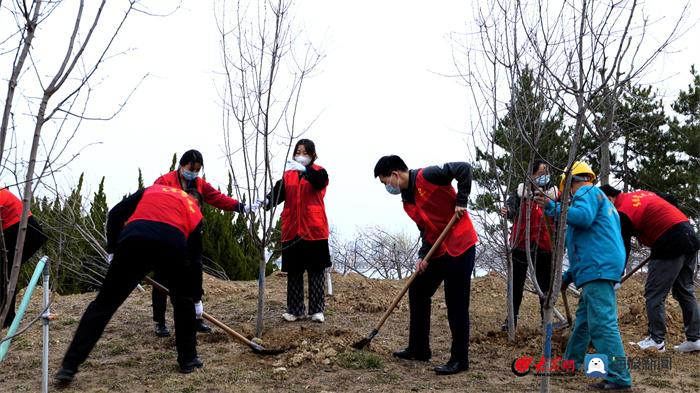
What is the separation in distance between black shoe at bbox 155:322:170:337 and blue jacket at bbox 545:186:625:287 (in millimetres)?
3472

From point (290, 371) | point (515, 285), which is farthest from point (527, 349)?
point (290, 371)

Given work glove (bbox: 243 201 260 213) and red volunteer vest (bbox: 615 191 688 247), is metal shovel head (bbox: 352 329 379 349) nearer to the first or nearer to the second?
work glove (bbox: 243 201 260 213)

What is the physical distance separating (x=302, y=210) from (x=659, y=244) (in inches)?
118

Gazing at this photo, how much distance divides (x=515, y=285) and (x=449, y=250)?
152cm

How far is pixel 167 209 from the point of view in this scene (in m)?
4.23

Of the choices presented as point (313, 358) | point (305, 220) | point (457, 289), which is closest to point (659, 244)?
point (457, 289)

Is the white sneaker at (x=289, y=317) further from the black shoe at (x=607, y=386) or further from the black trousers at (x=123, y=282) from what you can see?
the black shoe at (x=607, y=386)

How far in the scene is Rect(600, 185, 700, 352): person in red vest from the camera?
4961mm

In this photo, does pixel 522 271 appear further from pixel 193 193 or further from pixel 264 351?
pixel 193 193

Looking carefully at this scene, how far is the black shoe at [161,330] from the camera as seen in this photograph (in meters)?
5.55

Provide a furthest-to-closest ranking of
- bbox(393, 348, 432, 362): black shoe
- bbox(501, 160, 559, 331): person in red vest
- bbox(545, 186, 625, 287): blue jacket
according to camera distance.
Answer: bbox(501, 160, 559, 331): person in red vest → bbox(393, 348, 432, 362): black shoe → bbox(545, 186, 625, 287): blue jacket

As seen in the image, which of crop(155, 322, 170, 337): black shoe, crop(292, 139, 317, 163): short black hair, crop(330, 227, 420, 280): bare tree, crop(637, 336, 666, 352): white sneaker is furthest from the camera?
crop(330, 227, 420, 280): bare tree

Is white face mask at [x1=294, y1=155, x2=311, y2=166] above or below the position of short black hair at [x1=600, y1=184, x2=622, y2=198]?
above

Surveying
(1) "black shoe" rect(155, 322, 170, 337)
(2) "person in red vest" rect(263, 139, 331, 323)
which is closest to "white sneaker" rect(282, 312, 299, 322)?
(2) "person in red vest" rect(263, 139, 331, 323)
